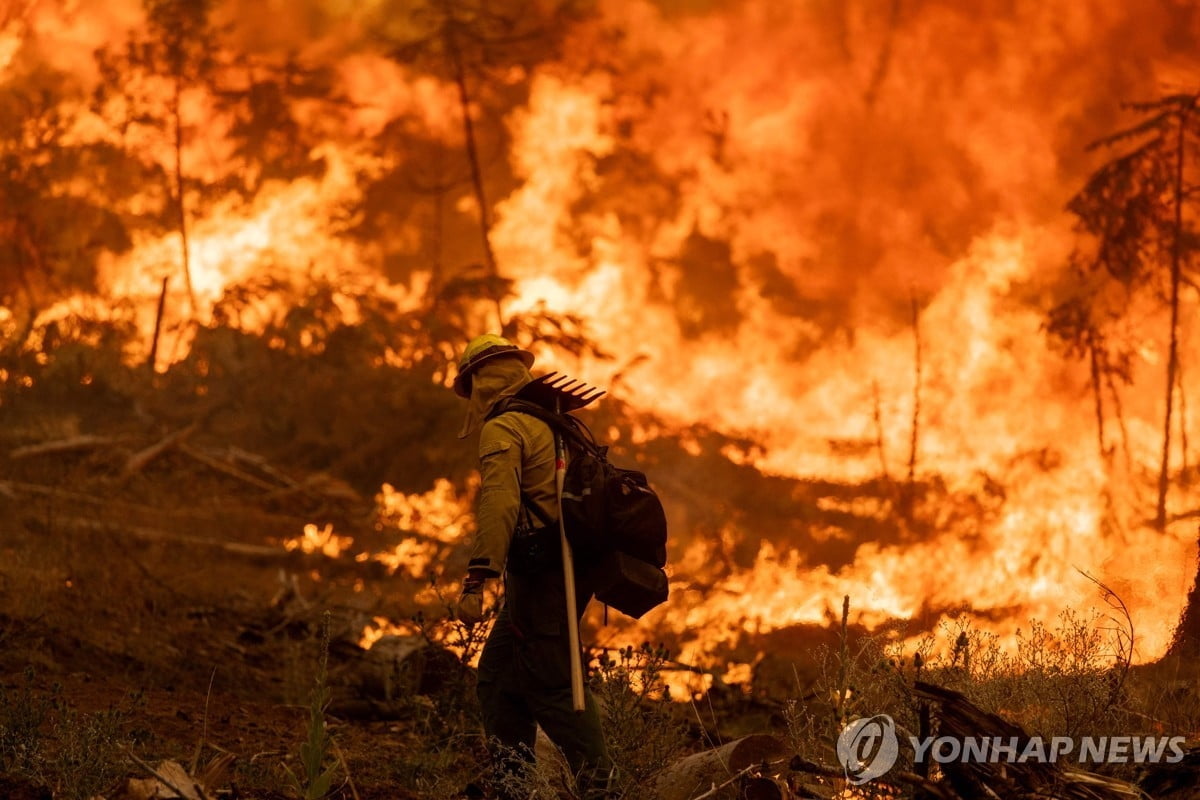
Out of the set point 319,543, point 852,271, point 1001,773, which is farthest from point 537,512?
point 319,543

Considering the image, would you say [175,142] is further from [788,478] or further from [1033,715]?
[1033,715]

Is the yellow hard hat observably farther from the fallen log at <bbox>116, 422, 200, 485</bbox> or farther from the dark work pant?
the fallen log at <bbox>116, 422, 200, 485</bbox>

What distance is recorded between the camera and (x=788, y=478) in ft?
34.9

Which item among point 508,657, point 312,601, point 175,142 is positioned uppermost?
point 175,142

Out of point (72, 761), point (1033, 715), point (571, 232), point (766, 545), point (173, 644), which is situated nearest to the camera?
point (72, 761)

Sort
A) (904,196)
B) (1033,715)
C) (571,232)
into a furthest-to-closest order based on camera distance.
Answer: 1. (571,232)
2. (904,196)
3. (1033,715)

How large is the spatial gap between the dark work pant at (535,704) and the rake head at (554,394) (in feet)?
2.94

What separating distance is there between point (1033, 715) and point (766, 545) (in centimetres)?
546

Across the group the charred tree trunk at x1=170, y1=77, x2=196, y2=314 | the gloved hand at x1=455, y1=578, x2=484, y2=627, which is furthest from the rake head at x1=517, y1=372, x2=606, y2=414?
the charred tree trunk at x1=170, y1=77, x2=196, y2=314

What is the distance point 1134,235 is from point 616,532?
7.38 m

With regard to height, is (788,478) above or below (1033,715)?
above

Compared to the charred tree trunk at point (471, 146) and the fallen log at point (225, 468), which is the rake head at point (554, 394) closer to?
the charred tree trunk at point (471, 146)

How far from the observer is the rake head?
4914mm

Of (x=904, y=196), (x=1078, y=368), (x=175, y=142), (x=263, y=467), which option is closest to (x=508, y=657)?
(x=1078, y=368)
